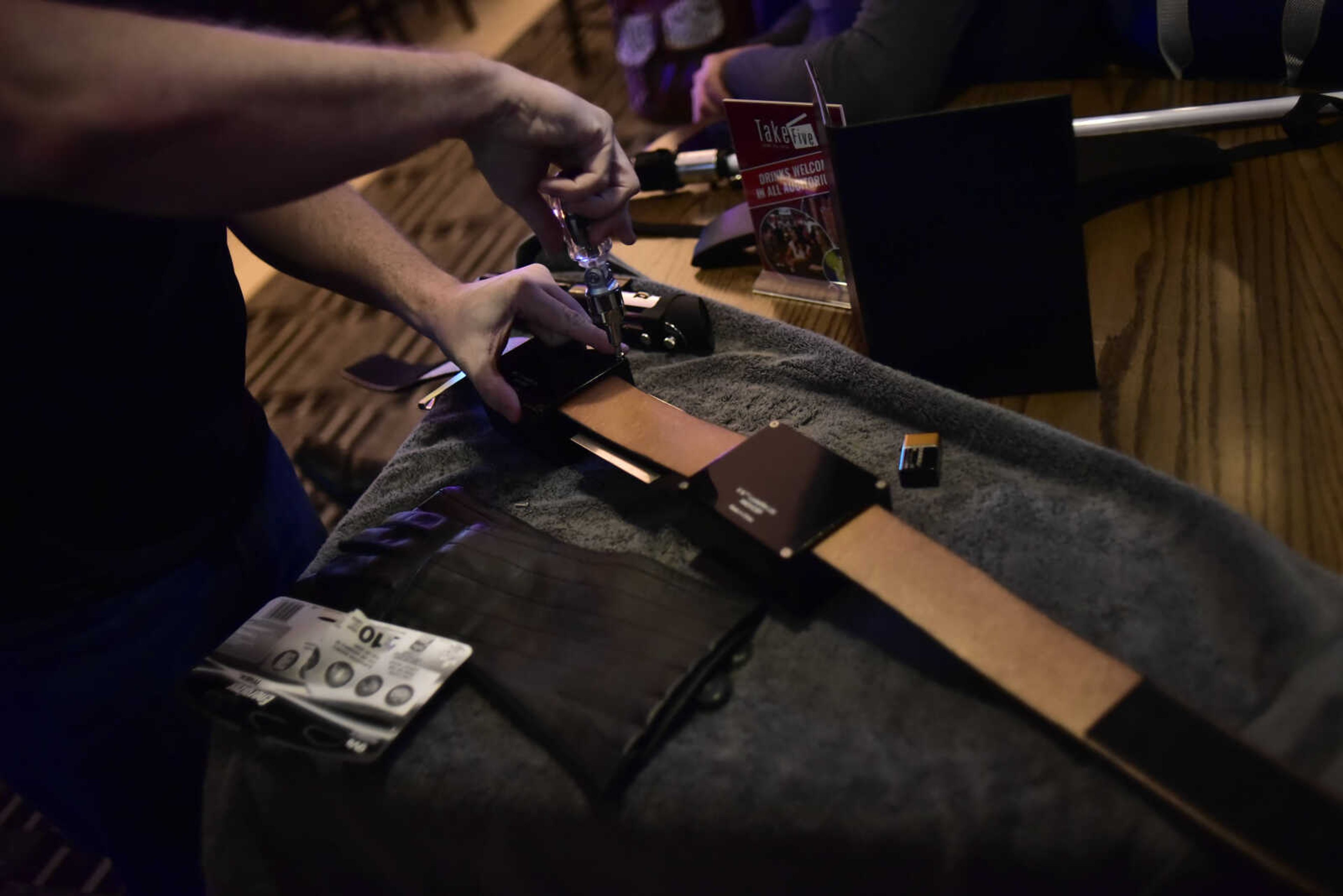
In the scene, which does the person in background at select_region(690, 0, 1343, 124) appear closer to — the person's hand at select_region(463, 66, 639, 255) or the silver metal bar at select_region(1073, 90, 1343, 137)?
the silver metal bar at select_region(1073, 90, 1343, 137)

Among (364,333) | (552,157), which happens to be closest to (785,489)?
(552,157)

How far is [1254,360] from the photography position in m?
0.71

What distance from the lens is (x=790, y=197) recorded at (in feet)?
2.92

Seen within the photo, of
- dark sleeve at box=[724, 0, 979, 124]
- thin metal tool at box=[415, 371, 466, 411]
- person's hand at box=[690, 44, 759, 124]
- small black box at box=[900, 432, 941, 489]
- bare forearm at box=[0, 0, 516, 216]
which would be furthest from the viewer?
person's hand at box=[690, 44, 759, 124]

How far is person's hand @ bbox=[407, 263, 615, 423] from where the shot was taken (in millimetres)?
770

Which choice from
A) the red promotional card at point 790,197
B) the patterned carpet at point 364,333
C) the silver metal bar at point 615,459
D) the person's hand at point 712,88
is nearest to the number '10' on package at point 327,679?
the silver metal bar at point 615,459

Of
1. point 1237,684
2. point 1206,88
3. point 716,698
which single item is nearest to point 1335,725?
point 1237,684

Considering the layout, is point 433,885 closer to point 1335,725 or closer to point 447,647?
point 447,647

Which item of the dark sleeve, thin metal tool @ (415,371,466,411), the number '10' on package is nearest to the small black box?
the number '10' on package

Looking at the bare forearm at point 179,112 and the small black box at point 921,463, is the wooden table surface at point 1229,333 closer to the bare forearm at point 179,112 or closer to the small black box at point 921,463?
the small black box at point 921,463

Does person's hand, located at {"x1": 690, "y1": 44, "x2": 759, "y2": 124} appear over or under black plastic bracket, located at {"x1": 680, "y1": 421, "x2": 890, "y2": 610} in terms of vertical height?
over

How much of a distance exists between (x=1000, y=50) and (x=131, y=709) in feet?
4.24

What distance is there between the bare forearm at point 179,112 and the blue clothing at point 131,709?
1.44 ft

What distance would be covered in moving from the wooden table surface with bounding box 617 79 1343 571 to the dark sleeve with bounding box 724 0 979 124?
1.00 feet
